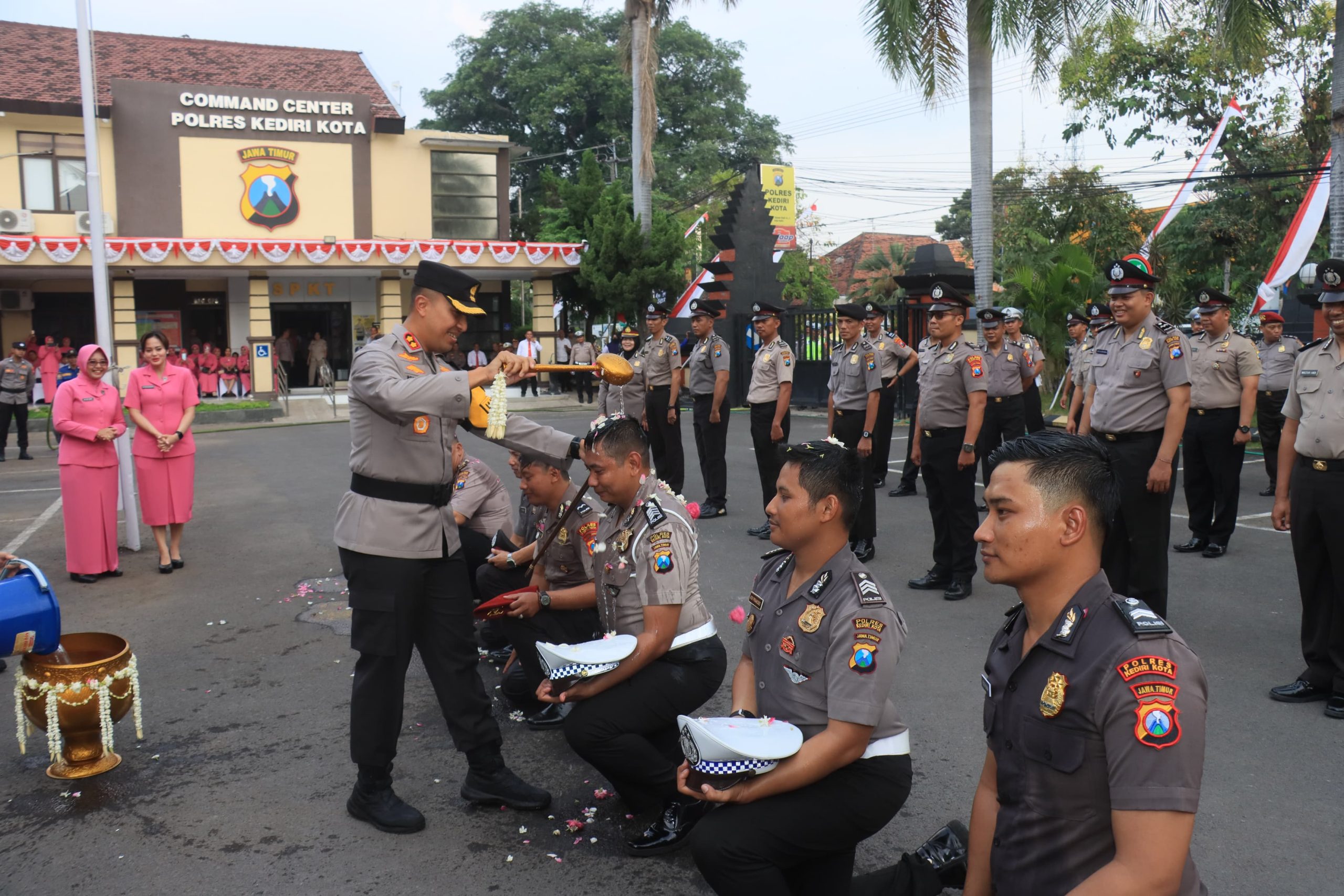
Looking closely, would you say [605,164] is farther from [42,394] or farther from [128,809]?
[128,809]

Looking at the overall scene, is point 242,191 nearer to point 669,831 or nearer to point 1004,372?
point 1004,372

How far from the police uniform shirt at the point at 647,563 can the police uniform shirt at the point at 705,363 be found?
5.87 m

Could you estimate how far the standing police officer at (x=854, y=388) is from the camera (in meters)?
8.07

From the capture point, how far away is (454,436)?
4.04m

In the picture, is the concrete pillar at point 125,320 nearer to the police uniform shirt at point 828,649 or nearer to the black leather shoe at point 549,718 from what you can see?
the black leather shoe at point 549,718

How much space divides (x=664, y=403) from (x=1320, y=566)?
618 centimetres

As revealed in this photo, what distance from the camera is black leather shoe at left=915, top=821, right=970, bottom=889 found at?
2912 mm

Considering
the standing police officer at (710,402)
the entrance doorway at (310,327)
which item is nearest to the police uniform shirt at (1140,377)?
the standing police officer at (710,402)

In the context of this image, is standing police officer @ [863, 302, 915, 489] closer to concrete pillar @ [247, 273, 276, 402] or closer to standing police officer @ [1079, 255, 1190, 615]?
standing police officer @ [1079, 255, 1190, 615]

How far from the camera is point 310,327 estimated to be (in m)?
28.2

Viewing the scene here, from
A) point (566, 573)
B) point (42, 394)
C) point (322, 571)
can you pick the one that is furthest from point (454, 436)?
A: point (42, 394)

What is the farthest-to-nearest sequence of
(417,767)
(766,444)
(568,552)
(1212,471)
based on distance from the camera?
(766,444) < (1212,471) < (568,552) < (417,767)

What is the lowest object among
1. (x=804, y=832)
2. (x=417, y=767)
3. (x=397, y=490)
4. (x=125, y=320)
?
(x=417, y=767)

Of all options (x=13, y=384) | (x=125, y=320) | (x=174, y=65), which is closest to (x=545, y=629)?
(x=13, y=384)
